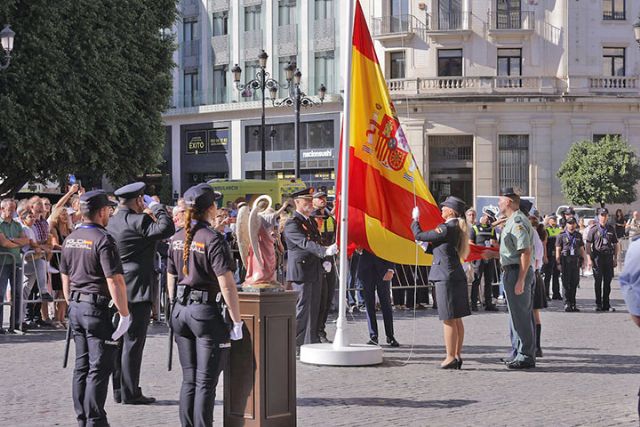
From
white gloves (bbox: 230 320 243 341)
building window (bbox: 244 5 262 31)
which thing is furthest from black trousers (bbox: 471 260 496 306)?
building window (bbox: 244 5 262 31)

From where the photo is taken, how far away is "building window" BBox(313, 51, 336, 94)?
168 feet

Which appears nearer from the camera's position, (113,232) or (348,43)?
(113,232)

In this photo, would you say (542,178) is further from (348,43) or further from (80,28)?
(348,43)

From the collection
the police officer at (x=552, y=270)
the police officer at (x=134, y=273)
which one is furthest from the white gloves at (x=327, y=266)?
the police officer at (x=552, y=270)

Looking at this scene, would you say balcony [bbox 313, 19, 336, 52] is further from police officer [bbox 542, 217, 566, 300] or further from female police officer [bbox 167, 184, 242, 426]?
female police officer [bbox 167, 184, 242, 426]

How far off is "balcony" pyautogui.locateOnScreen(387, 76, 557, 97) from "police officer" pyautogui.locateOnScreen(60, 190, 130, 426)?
40.7m

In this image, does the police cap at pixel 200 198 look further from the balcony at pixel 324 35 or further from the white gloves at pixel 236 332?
the balcony at pixel 324 35

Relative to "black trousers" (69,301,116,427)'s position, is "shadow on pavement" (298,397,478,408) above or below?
below

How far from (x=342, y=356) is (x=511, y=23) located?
1556 inches

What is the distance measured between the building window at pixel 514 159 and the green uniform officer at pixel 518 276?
36689 millimetres

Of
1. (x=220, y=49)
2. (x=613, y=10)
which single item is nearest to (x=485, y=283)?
(x=613, y=10)

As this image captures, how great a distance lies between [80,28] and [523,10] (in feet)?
81.4

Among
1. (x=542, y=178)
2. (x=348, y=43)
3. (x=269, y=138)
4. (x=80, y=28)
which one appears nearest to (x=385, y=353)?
(x=348, y=43)

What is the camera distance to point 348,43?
12.7 metres
